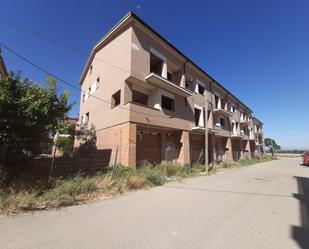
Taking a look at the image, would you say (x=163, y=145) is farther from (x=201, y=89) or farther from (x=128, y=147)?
(x=201, y=89)

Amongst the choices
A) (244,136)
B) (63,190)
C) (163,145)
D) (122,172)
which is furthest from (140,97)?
(244,136)

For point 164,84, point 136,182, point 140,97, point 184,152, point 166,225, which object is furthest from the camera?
point 140,97

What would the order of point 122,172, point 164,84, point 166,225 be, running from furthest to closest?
1. point 164,84
2. point 122,172
3. point 166,225

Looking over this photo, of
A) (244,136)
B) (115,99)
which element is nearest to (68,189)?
(115,99)

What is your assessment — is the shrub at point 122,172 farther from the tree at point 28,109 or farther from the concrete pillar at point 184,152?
the concrete pillar at point 184,152

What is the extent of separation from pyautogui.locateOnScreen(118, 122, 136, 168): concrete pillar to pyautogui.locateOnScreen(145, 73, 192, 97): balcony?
401 cm

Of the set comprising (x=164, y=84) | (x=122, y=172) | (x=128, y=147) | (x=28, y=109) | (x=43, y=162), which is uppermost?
(x=164, y=84)

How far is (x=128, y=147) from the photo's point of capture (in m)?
12.5

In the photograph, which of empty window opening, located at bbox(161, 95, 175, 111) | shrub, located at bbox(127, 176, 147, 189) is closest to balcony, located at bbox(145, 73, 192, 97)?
empty window opening, located at bbox(161, 95, 175, 111)

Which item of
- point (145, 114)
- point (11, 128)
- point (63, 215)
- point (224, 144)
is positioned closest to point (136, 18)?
point (145, 114)

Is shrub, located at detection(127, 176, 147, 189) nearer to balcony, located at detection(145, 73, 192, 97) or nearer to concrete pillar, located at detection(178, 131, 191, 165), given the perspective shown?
balcony, located at detection(145, 73, 192, 97)

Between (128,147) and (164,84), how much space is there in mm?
6097

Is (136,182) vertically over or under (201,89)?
under

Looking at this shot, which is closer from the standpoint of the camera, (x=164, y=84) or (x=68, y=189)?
(x=68, y=189)
